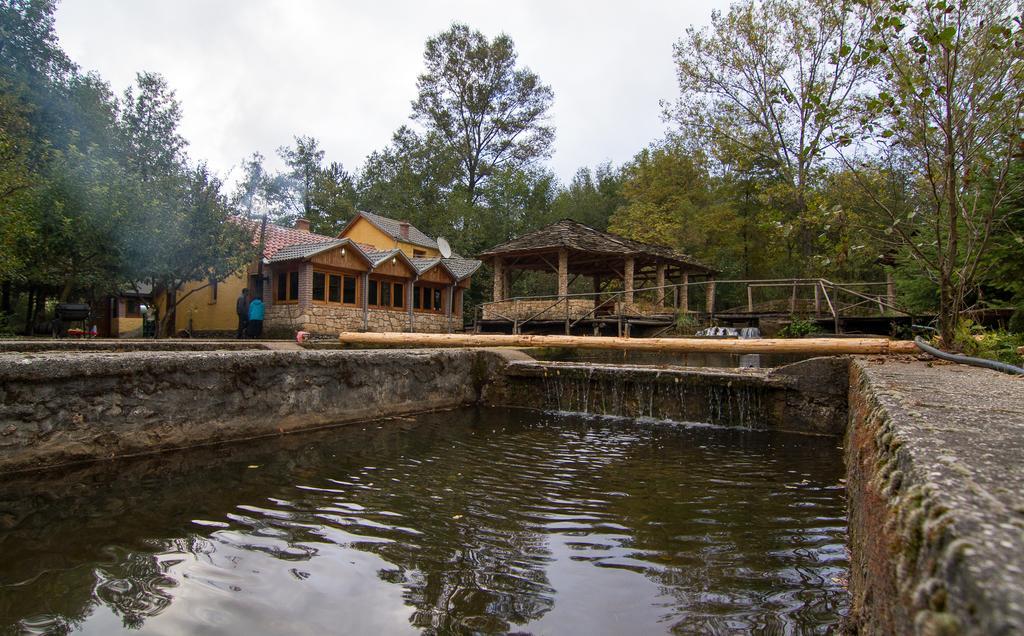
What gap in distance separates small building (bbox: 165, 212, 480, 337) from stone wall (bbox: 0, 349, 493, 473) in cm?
1476

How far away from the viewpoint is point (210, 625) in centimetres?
197

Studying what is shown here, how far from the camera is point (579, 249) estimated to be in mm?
20219

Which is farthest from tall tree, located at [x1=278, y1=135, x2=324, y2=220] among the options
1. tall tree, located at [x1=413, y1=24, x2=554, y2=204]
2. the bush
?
the bush

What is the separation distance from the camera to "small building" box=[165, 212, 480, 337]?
811 inches

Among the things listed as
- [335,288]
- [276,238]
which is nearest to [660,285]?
[335,288]

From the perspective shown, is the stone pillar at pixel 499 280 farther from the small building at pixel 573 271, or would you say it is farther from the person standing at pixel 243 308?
the person standing at pixel 243 308

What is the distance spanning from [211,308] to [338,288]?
633 cm

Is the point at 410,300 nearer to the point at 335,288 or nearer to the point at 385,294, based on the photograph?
the point at 385,294

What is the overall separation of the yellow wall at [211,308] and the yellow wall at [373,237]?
7060 millimetres

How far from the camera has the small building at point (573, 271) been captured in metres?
20.2

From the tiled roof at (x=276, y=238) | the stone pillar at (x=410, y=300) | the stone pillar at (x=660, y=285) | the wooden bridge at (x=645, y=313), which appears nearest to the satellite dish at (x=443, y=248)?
the stone pillar at (x=410, y=300)

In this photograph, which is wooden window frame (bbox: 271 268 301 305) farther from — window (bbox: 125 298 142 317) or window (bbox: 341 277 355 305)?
window (bbox: 125 298 142 317)

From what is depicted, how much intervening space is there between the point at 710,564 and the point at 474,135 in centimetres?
3917

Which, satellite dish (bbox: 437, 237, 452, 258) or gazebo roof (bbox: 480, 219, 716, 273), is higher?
satellite dish (bbox: 437, 237, 452, 258)
